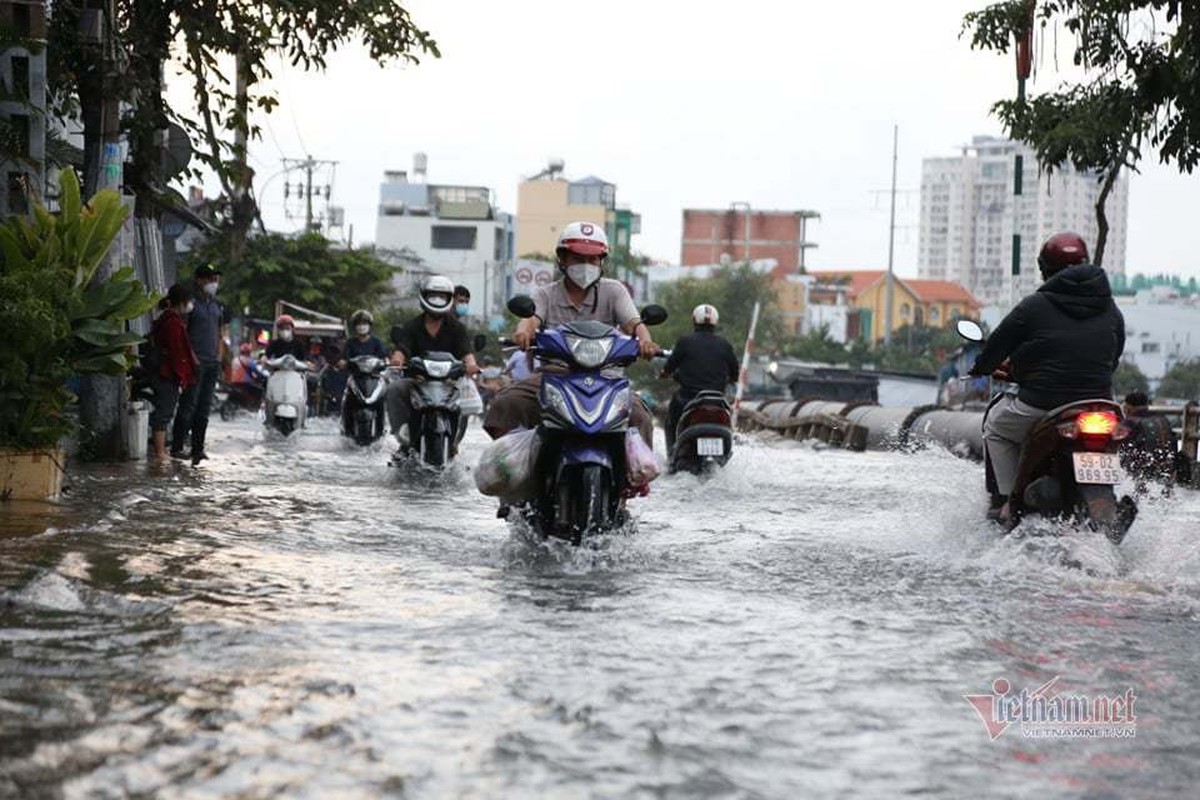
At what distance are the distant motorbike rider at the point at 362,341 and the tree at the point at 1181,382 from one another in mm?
67523

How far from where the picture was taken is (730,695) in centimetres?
498

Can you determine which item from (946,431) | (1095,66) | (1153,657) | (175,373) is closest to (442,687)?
(1153,657)

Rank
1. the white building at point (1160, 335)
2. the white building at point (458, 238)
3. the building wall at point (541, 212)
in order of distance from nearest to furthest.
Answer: the white building at point (1160, 335)
the white building at point (458, 238)
the building wall at point (541, 212)

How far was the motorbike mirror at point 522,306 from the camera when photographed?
8.55 meters

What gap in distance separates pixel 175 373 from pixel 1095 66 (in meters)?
9.10

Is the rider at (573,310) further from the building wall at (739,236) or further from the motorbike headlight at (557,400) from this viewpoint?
the building wall at (739,236)

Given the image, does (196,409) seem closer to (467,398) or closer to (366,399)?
(467,398)

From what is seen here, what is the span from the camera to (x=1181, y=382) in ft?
275

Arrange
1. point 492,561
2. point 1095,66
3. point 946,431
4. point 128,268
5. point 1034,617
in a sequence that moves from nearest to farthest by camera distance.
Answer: point 1034,617 → point 492,561 → point 128,268 → point 1095,66 → point 946,431

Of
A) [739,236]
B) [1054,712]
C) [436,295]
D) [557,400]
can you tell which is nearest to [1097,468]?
[557,400]

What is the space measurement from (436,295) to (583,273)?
5291mm

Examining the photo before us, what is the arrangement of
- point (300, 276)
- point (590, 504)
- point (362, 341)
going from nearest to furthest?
point (590, 504)
point (362, 341)
point (300, 276)

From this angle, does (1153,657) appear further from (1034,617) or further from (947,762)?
(947,762)

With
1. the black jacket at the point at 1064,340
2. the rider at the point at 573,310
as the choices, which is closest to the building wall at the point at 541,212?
the rider at the point at 573,310
